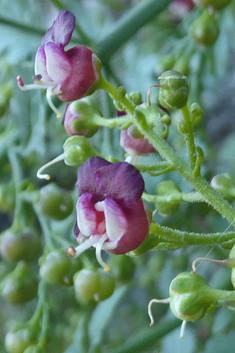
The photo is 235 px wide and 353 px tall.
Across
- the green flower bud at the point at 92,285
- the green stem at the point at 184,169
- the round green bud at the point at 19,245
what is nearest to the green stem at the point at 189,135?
the green stem at the point at 184,169

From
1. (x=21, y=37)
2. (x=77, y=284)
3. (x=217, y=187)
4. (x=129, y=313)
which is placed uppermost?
(x=21, y=37)

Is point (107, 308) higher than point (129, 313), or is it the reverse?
point (107, 308)

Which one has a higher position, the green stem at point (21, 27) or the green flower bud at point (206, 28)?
the green stem at point (21, 27)

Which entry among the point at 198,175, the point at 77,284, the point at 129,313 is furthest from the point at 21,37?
the point at 129,313

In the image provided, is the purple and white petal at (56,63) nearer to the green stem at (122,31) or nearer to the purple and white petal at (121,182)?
the purple and white petal at (121,182)

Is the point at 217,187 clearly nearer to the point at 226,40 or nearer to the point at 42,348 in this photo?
the point at 42,348

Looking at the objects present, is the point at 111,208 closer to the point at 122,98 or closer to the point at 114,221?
the point at 114,221

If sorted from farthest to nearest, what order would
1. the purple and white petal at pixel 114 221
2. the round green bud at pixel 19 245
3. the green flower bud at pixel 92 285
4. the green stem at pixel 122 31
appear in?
the green stem at pixel 122 31, the round green bud at pixel 19 245, the green flower bud at pixel 92 285, the purple and white petal at pixel 114 221

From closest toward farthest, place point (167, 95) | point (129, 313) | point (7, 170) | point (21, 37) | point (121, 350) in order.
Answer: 1. point (167, 95)
2. point (121, 350)
3. point (21, 37)
4. point (7, 170)
5. point (129, 313)

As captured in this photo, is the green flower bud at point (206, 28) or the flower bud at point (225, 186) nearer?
the flower bud at point (225, 186)
